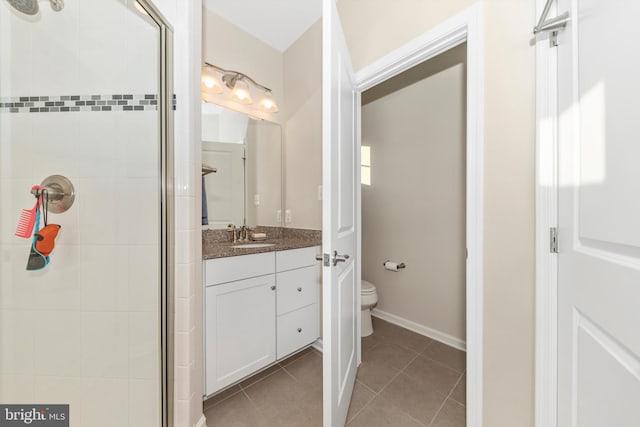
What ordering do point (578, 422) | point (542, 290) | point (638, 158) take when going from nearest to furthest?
point (638, 158), point (578, 422), point (542, 290)

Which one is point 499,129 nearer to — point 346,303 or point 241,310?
point 346,303

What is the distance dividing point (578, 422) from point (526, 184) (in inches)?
30.6

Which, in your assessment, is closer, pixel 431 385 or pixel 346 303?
pixel 346 303

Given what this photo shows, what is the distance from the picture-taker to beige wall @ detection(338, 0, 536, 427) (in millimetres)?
867

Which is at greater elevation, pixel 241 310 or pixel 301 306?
pixel 241 310

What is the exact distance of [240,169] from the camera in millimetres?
1982

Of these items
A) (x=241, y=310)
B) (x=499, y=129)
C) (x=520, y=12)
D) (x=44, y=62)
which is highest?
(x=520, y=12)

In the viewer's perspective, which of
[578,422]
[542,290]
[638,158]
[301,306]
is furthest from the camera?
[301,306]

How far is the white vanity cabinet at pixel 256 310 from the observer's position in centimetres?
127

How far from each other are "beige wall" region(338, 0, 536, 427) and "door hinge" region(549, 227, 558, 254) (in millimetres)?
54

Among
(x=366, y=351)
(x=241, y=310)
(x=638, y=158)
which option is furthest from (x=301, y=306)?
(x=638, y=158)

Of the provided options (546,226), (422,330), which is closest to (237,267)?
(546,226)

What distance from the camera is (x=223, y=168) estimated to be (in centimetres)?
188

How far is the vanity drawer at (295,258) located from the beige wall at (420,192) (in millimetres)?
954
